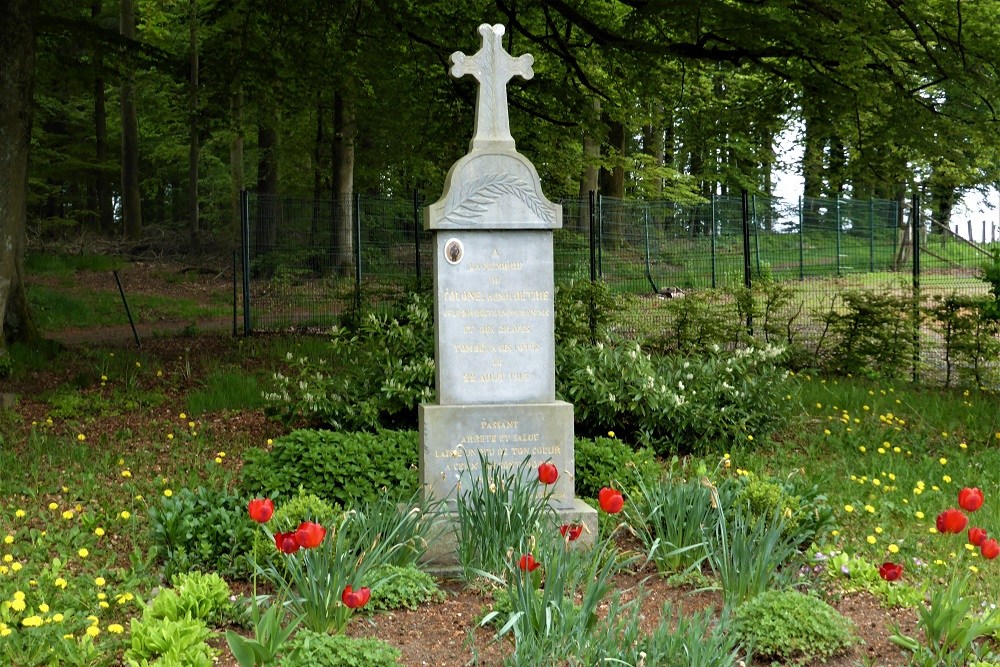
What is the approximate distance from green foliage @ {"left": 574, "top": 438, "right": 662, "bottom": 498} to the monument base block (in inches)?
21.4

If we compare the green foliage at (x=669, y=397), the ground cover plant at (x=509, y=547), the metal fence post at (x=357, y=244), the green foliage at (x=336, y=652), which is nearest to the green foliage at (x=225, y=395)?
the ground cover plant at (x=509, y=547)

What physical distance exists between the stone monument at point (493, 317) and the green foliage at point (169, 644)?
2.12m

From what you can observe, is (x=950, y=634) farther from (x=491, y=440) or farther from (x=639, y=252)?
(x=639, y=252)

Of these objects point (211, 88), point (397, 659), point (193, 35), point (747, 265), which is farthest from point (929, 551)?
point (193, 35)

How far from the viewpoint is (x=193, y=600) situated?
4340 millimetres

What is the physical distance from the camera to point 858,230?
1580cm

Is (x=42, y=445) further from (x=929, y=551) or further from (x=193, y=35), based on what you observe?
(x=193, y=35)

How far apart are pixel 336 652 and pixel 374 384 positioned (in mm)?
4571

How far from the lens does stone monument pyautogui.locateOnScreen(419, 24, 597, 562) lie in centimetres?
599

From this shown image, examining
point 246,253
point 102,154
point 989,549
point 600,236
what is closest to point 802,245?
point 600,236

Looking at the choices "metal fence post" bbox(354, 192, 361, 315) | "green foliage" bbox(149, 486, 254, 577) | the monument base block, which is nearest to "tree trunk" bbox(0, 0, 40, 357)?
"metal fence post" bbox(354, 192, 361, 315)

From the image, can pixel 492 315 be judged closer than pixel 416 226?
Yes

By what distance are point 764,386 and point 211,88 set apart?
28.6 feet

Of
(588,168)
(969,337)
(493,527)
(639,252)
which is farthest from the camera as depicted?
(588,168)
